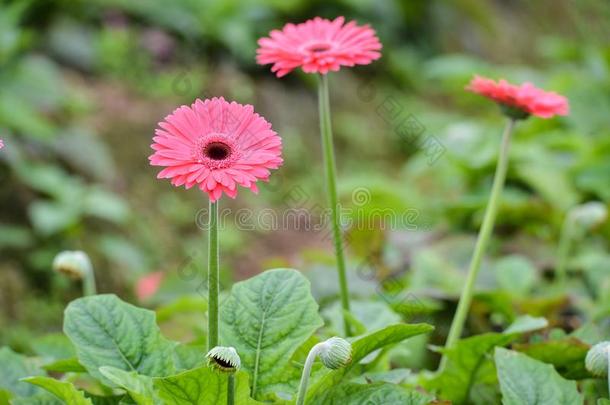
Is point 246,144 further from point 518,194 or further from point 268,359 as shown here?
point 518,194

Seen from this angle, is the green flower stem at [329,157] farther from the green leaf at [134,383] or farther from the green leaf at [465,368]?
the green leaf at [134,383]

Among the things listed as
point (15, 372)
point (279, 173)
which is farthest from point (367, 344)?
point (279, 173)

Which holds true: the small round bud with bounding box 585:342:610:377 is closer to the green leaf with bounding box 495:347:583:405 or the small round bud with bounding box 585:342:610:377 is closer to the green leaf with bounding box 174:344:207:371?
the green leaf with bounding box 495:347:583:405

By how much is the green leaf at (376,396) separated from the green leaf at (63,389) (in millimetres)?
303

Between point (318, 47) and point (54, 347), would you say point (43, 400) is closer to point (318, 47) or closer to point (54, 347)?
point (54, 347)

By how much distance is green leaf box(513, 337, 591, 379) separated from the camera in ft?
3.83

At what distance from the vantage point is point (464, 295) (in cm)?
125

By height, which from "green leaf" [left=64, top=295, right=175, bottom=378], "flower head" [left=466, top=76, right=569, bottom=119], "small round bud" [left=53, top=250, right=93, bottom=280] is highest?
"flower head" [left=466, top=76, right=569, bottom=119]

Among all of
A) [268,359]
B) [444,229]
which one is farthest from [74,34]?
[268,359]

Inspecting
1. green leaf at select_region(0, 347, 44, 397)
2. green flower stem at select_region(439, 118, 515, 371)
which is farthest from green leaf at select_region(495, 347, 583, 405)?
green leaf at select_region(0, 347, 44, 397)

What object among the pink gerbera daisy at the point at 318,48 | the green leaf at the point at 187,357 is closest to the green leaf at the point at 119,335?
the green leaf at the point at 187,357

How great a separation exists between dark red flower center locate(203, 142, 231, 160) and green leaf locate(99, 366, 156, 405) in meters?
0.28

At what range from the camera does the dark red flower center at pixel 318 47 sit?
113 centimetres

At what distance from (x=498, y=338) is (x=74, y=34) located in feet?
11.1
